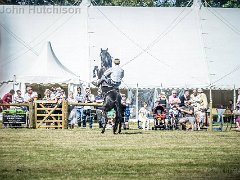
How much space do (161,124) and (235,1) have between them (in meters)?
42.6

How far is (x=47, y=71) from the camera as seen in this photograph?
1272 inches

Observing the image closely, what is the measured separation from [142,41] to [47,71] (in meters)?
5.48

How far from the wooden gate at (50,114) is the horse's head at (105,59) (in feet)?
36.3

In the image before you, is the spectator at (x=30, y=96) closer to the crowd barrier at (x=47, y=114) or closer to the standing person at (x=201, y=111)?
the crowd barrier at (x=47, y=114)

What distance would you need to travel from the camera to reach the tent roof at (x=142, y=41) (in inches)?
1335

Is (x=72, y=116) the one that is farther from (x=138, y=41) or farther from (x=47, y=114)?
(x=138, y=41)

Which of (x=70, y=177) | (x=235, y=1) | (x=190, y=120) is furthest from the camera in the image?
(x=235, y=1)

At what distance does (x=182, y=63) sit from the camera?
113ft

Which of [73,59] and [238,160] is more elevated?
[73,59]

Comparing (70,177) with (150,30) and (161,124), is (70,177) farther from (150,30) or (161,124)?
(150,30)

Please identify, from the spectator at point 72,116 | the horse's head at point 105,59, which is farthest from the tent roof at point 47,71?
the spectator at point 72,116

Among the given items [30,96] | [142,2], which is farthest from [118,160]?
[142,2]

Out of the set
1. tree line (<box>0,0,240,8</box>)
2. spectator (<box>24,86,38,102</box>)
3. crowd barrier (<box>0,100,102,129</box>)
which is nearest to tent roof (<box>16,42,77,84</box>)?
spectator (<box>24,86,38,102</box>)

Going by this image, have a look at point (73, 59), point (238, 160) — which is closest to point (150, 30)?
point (73, 59)
